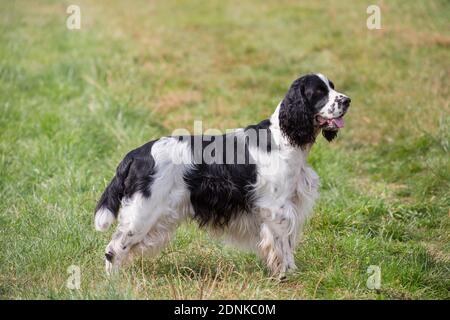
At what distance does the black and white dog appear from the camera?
17.5ft

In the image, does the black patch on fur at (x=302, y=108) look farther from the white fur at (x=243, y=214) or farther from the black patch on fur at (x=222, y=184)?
the black patch on fur at (x=222, y=184)

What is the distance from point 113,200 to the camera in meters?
5.48

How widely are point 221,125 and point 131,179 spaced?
13.4ft

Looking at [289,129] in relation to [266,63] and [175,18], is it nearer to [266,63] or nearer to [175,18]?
[266,63]

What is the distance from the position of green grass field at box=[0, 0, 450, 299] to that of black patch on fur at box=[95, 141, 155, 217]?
1.66 feet

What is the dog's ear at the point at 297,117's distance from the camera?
5.43 m

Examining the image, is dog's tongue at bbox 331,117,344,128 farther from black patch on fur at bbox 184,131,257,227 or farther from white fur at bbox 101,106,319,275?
black patch on fur at bbox 184,131,257,227

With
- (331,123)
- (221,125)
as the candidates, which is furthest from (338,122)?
(221,125)

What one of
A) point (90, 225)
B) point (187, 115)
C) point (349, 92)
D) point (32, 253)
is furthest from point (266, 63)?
point (32, 253)

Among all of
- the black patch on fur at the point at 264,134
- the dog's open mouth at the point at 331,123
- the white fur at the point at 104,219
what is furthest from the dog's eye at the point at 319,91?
the white fur at the point at 104,219
